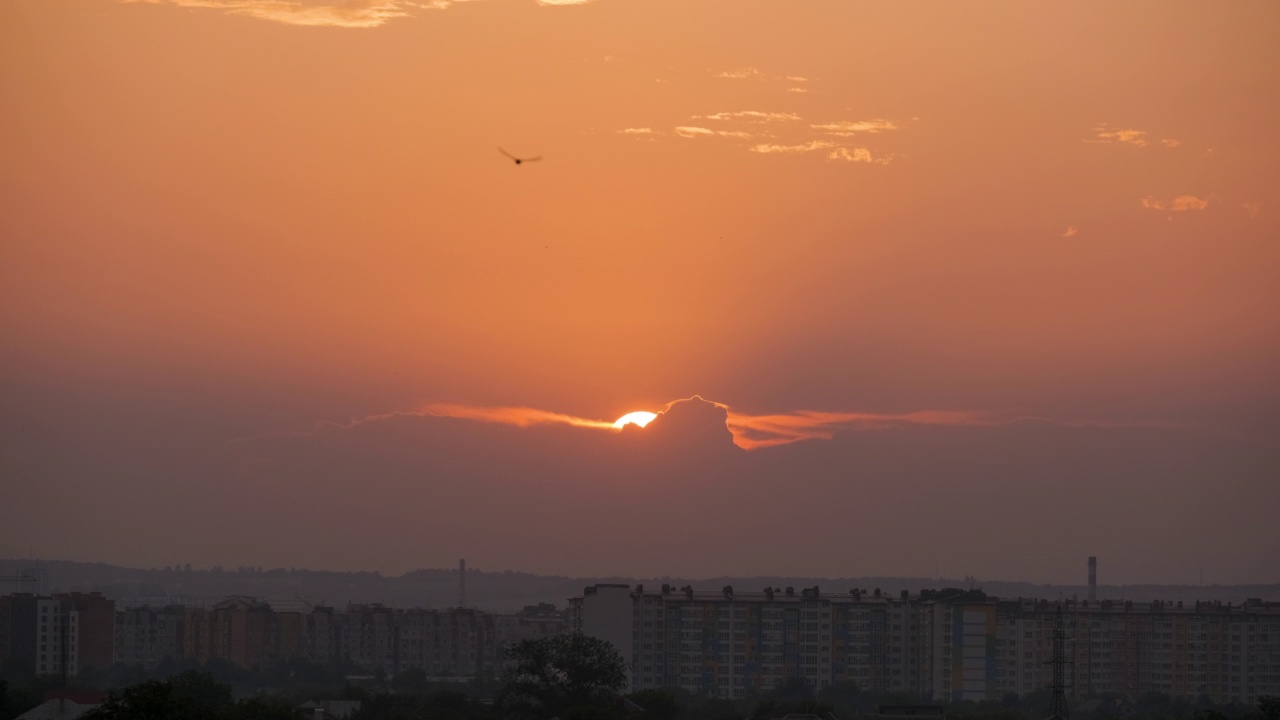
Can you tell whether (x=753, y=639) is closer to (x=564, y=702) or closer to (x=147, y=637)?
(x=564, y=702)

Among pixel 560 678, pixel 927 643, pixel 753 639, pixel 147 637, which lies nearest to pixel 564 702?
pixel 560 678

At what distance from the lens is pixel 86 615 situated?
93125 mm

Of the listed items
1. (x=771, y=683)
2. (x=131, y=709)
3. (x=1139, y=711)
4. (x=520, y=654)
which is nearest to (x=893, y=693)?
(x=771, y=683)

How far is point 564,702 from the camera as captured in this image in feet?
168

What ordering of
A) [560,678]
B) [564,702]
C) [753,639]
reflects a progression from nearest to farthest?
[564,702] < [560,678] < [753,639]

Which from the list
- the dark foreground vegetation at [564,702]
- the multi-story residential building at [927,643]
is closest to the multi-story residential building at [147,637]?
the dark foreground vegetation at [564,702]

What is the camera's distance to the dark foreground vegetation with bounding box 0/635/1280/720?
3956cm

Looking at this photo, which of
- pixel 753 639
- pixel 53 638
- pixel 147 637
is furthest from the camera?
pixel 147 637

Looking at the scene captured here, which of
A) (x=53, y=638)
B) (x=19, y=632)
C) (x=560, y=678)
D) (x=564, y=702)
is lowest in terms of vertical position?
(x=53, y=638)

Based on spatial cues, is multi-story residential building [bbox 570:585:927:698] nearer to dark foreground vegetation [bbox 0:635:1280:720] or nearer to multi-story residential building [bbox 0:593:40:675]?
dark foreground vegetation [bbox 0:635:1280:720]

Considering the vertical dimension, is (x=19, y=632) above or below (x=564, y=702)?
below

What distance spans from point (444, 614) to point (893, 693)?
3929 cm

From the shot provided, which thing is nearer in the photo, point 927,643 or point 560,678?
point 560,678

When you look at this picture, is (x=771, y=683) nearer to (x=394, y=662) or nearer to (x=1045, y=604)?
(x=1045, y=604)
